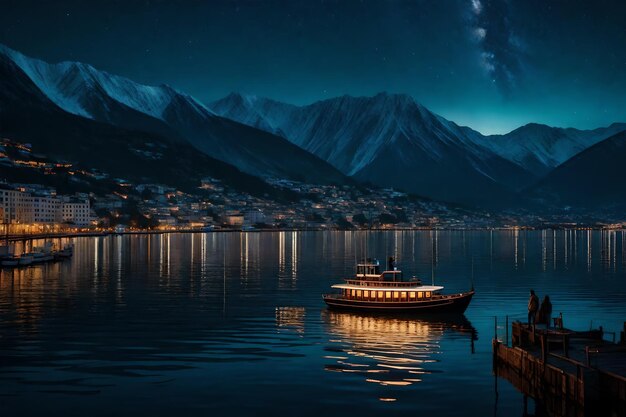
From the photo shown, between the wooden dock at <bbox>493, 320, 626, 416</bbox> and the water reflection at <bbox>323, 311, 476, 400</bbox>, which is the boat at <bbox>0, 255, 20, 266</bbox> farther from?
the wooden dock at <bbox>493, 320, 626, 416</bbox>

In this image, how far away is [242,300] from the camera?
232ft

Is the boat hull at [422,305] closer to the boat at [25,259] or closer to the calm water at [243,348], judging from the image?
the calm water at [243,348]

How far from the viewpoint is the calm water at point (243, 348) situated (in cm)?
3234

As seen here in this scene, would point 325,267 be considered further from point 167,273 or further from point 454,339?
point 454,339

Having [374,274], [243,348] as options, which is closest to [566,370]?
[243,348]

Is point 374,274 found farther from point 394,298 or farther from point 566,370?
point 566,370

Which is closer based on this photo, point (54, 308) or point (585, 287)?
point (54, 308)

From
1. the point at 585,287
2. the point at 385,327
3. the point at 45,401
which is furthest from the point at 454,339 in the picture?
the point at 585,287

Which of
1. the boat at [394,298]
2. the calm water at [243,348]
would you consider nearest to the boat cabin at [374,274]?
the boat at [394,298]

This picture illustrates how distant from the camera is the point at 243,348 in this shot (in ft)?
146

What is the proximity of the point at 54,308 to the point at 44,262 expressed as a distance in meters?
71.1

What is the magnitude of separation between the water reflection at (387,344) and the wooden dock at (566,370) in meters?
4.81

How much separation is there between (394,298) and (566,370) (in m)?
30.7

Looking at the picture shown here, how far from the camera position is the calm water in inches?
1273
